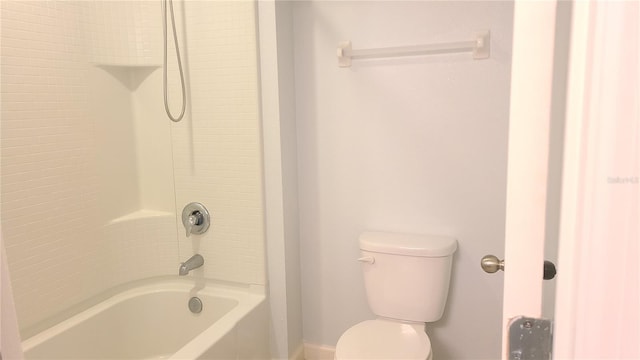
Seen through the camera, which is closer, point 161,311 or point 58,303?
point 58,303

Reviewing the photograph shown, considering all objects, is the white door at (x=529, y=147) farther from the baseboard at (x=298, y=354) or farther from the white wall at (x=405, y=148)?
the baseboard at (x=298, y=354)

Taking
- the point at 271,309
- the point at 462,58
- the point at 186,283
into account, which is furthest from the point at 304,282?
the point at 462,58

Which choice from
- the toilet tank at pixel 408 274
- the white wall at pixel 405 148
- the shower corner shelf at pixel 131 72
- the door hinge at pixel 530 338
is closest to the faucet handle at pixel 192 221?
the white wall at pixel 405 148

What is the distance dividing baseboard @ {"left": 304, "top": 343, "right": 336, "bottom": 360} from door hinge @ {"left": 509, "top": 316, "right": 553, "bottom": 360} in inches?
73.4

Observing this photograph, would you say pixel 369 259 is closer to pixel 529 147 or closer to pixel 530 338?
pixel 530 338

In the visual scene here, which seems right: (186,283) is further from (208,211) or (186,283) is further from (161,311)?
(208,211)

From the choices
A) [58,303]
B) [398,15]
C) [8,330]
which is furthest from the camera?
[398,15]

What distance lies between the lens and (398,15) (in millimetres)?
2080

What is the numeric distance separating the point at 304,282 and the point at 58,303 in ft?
3.56

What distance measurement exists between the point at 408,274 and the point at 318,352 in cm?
75

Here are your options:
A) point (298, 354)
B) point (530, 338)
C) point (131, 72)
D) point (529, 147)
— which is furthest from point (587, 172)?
point (131, 72)

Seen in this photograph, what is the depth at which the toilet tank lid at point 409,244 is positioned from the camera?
1979 mm

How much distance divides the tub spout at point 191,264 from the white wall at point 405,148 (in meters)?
0.51

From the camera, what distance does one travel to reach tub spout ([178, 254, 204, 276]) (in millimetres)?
2189
